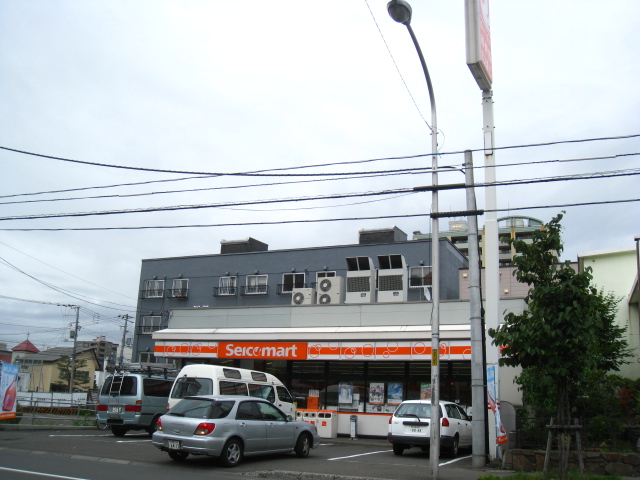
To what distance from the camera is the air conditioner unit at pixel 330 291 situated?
26172 mm

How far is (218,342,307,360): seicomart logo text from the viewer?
77.7 ft

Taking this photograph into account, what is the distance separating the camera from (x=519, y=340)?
444 inches

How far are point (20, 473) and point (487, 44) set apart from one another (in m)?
14.6

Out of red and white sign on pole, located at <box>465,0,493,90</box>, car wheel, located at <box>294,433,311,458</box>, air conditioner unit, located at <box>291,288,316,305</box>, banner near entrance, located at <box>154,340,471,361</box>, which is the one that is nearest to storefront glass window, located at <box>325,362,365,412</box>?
banner near entrance, located at <box>154,340,471,361</box>

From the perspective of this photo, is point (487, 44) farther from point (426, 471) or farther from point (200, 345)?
point (200, 345)

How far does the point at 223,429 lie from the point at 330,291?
45.4 ft

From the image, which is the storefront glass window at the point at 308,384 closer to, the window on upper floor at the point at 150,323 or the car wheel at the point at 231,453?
the car wheel at the point at 231,453

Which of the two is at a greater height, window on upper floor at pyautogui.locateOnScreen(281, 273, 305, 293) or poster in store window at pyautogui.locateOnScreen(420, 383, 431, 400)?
window on upper floor at pyautogui.locateOnScreen(281, 273, 305, 293)

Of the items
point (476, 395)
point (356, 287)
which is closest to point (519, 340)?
point (476, 395)

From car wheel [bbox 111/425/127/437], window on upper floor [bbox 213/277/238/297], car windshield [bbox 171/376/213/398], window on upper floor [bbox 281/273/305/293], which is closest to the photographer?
car windshield [bbox 171/376/213/398]

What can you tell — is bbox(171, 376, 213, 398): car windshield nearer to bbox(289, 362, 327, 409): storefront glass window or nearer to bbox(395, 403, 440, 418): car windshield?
bbox(395, 403, 440, 418): car windshield

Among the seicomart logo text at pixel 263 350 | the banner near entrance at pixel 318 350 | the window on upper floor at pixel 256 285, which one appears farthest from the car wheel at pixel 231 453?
the window on upper floor at pixel 256 285

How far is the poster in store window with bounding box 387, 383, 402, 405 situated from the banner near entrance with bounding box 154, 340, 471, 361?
170 cm

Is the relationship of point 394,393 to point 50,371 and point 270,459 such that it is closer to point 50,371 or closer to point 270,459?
point 270,459
